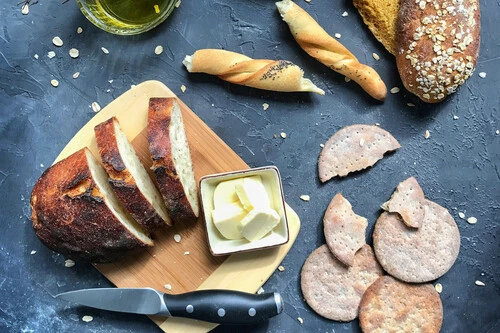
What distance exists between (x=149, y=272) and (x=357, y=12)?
131cm

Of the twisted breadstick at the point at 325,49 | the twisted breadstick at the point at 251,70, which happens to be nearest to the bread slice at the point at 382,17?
the twisted breadstick at the point at 325,49

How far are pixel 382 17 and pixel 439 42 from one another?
24 cm

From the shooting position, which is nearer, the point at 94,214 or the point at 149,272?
the point at 94,214

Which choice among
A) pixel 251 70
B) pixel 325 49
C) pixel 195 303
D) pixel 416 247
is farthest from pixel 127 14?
pixel 416 247

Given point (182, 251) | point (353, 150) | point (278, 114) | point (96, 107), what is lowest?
point (182, 251)

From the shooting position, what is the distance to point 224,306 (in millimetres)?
1928

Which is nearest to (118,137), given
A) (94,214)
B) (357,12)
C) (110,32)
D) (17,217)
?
(94,214)

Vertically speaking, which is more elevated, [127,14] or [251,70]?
[127,14]

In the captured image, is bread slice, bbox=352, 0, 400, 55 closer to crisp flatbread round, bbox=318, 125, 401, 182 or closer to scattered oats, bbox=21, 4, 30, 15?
crisp flatbread round, bbox=318, 125, 401, 182

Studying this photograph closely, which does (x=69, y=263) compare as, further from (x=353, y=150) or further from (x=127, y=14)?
(x=353, y=150)

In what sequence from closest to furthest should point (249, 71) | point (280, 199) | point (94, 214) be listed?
point (94, 214) → point (280, 199) → point (249, 71)

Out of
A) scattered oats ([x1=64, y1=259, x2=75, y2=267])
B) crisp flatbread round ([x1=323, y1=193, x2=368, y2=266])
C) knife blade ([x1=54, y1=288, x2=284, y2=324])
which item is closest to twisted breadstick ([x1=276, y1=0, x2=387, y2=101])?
crisp flatbread round ([x1=323, y1=193, x2=368, y2=266])

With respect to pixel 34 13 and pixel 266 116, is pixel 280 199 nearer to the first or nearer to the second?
pixel 266 116

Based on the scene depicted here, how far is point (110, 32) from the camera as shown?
6.88 feet
